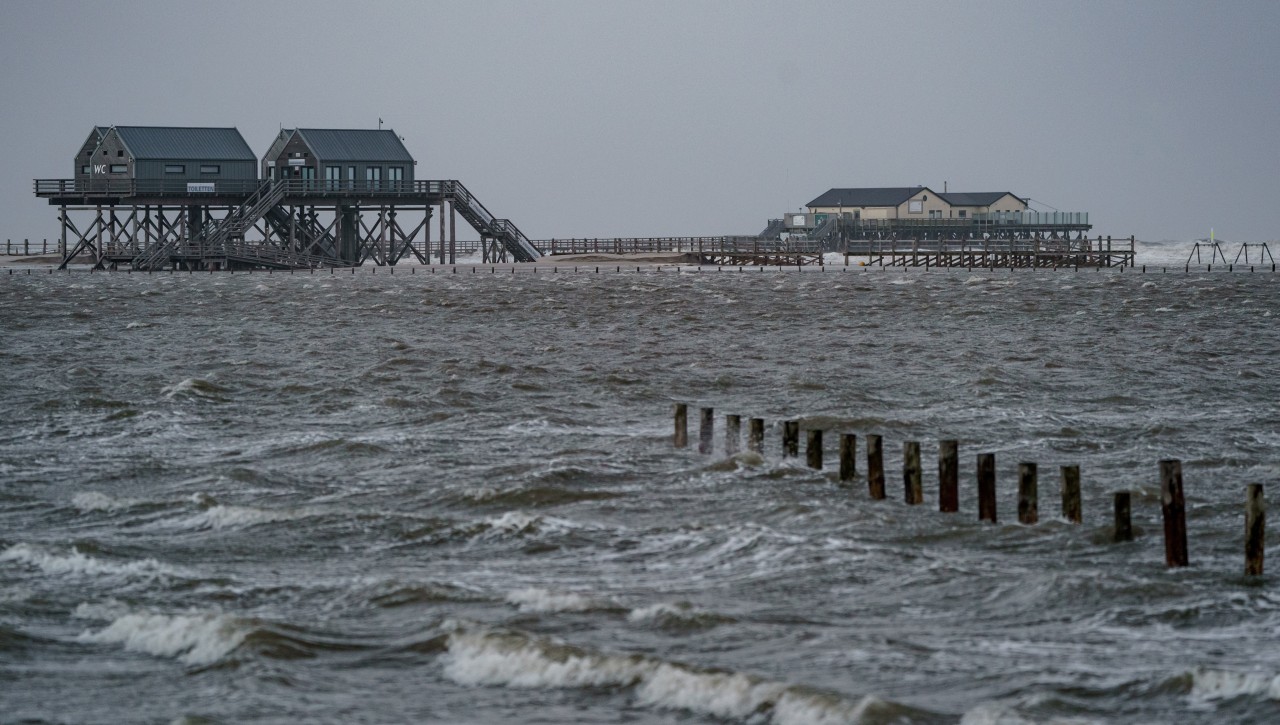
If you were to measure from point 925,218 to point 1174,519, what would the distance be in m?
134

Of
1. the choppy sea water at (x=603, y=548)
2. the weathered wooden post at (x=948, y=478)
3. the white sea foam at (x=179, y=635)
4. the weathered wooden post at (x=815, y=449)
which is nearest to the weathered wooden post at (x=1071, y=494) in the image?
the choppy sea water at (x=603, y=548)

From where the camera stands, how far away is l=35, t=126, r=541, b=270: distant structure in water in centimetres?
8612

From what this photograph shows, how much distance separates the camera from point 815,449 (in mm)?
20328

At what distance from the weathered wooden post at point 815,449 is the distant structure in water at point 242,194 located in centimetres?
6801

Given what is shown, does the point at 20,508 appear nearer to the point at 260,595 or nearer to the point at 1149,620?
the point at 260,595

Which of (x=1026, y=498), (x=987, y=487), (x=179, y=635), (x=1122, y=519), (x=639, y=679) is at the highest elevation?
(x=987, y=487)

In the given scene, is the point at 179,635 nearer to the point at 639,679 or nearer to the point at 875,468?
the point at 639,679

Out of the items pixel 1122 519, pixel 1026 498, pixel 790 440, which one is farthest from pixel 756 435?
pixel 1122 519

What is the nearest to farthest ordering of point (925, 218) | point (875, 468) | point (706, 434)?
point (875, 468)
point (706, 434)
point (925, 218)

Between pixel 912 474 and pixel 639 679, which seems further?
pixel 912 474

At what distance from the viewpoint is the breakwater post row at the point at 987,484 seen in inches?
585

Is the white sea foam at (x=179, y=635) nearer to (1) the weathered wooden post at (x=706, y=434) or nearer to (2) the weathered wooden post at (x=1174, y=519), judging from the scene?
(2) the weathered wooden post at (x=1174, y=519)

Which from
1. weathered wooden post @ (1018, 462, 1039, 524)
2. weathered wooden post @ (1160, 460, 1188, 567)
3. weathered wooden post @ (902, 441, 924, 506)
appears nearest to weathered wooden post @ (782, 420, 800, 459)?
weathered wooden post @ (902, 441, 924, 506)

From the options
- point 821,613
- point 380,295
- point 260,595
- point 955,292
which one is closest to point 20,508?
point 260,595
